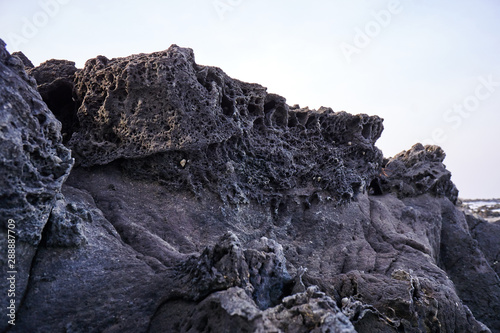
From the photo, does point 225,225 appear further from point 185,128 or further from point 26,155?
point 26,155

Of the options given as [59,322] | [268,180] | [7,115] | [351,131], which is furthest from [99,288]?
[351,131]

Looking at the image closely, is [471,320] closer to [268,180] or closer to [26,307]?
[268,180]

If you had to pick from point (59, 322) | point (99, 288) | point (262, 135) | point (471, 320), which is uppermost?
point (262, 135)

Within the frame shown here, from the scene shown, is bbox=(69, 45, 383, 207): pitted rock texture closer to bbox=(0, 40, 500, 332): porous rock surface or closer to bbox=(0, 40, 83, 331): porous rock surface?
bbox=(0, 40, 500, 332): porous rock surface

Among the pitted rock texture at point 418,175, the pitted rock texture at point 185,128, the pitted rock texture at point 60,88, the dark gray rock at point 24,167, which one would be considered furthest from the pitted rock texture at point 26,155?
the pitted rock texture at point 418,175

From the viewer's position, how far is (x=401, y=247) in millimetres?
7129

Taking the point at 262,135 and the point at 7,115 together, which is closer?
the point at 7,115

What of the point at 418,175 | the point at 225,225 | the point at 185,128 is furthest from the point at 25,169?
the point at 418,175

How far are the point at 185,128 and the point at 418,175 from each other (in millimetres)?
6995

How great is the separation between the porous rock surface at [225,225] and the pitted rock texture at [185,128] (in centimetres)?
2

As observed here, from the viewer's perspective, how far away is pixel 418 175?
10.1 m

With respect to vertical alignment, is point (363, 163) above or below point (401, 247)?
above

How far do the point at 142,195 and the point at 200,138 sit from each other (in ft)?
4.07

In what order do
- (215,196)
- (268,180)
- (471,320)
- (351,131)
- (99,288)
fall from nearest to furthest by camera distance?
(99,288), (471,320), (215,196), (268,180), (351,131)
